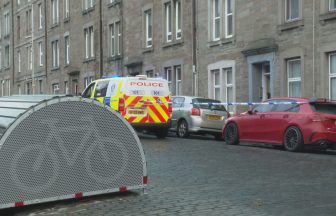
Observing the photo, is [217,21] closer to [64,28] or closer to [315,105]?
[315,105]

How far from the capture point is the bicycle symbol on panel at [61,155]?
23.8 feet

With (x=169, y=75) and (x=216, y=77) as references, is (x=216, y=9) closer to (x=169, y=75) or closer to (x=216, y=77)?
(x=216, y=77)

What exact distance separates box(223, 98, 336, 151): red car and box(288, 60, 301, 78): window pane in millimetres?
4777

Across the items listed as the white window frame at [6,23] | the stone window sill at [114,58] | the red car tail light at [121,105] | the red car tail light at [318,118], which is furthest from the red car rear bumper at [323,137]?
the white window frame at [6,23]

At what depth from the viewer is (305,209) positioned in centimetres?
732

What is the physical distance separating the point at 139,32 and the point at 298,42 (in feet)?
46.7

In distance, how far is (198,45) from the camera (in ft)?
92.7

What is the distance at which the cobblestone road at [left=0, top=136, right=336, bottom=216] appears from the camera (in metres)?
7.41

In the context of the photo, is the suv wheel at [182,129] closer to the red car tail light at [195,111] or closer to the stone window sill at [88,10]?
the red car tail light at [195,111]

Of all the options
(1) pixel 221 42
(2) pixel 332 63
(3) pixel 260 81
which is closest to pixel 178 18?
(1) pixel 221 42

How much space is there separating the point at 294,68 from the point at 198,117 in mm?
4262

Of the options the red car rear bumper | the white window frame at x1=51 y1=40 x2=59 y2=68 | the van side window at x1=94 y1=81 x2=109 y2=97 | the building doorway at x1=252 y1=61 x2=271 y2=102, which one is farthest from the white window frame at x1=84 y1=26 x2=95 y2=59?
the red car rear bumper

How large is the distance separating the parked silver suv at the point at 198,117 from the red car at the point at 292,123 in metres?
3.47

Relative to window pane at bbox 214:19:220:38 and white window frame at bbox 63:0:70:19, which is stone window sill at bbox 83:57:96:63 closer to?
Answer: white window frame at bbox 63:0:70:19
